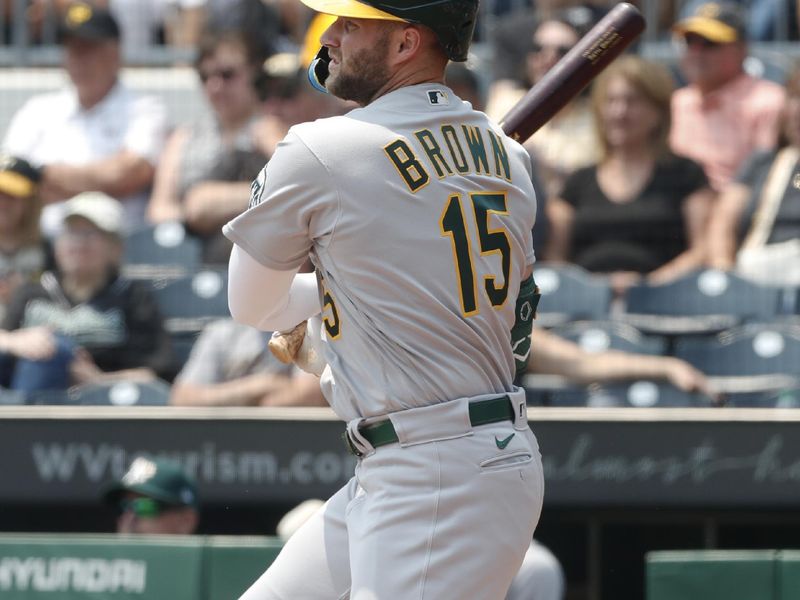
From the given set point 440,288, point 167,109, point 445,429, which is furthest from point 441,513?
point 167,109

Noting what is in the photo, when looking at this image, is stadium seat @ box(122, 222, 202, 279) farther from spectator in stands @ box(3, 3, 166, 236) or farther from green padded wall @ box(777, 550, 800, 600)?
green padded wall @ box(777, 550, 800, 600)

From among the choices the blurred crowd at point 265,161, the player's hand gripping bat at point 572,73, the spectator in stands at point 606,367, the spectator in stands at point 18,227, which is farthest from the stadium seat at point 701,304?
the player's hand gripping bat at point 572,73

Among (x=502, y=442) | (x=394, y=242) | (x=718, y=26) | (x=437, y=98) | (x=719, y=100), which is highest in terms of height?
(x=718, y=26)

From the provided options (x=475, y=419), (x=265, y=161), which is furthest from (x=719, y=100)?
(x=475, y=419)

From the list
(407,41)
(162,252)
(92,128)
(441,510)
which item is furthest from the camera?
(92,128)

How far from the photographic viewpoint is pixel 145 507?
500 cm

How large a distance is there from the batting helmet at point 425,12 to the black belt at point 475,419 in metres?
0.62

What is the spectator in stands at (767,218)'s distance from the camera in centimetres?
574

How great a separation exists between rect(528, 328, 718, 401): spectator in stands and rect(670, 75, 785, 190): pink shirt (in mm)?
1006

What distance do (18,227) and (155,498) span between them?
69.2 inches

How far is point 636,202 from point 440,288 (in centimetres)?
362

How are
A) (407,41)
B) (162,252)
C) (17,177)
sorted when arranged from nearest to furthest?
1. (407,41)
2. (162,252)
3. (17,177)

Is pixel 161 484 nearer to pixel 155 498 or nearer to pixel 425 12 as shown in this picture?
pixel 155 498

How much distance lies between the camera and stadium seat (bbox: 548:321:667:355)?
558 centimetres
